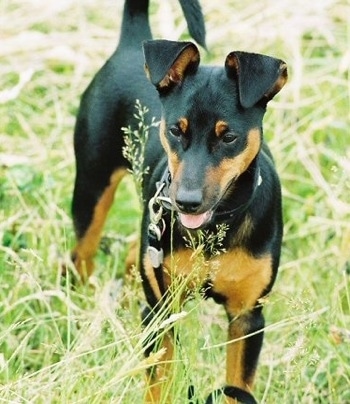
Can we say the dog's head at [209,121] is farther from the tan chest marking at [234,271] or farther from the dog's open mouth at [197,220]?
the tan chest marking at [234,271]

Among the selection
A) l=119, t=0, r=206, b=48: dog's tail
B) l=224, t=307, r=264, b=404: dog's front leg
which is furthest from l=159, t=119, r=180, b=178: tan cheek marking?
l=119, t=0, r=206, b=48: dog's tail

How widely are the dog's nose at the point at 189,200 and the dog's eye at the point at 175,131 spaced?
0.87 feet

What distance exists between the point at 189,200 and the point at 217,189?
141mm

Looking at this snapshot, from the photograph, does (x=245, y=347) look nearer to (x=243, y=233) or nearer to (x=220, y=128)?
(x=243, y=233)

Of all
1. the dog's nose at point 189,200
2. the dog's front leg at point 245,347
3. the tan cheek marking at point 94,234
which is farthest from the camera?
the tan cheek marking at point 94,234

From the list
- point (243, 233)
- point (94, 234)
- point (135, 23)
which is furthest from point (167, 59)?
point (94, 234)

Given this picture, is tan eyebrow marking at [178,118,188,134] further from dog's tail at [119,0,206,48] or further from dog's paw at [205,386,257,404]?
dog's tail at [119,0,206,48]

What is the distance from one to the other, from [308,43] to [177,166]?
12.7 ft

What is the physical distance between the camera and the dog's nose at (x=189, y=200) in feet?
12.4

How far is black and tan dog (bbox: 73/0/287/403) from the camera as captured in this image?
3.91 m

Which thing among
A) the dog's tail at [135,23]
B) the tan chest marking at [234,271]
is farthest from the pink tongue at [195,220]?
the dog's tail at [135,23]

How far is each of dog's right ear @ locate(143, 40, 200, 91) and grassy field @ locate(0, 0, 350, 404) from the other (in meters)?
0.69

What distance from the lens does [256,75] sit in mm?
3934

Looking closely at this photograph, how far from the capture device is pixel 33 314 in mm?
4965
